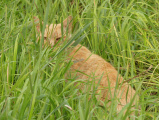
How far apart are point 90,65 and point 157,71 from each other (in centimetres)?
67

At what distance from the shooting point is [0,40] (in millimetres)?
2424

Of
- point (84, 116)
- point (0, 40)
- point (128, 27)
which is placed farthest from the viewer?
point (128, 27)

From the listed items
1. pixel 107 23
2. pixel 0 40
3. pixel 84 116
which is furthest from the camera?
pixel 107 23

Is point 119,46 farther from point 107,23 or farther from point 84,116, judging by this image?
point 84,116

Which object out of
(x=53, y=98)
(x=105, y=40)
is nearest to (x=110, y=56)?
(x=105, y=40)

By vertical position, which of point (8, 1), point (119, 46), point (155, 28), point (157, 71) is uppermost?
point (8, 1)

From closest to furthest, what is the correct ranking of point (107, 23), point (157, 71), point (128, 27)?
point (157, 71)
point (128, 27)
point (107, 23)

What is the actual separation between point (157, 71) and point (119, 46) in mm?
462

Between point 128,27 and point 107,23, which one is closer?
point 128,27

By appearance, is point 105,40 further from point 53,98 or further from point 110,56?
point 53,98

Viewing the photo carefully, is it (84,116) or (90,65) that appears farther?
(90,65)

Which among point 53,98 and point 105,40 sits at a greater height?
point 105,40

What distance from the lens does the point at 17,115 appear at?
1.49 m

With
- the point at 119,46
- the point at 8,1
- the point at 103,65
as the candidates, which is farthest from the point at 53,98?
the point at 8,1
